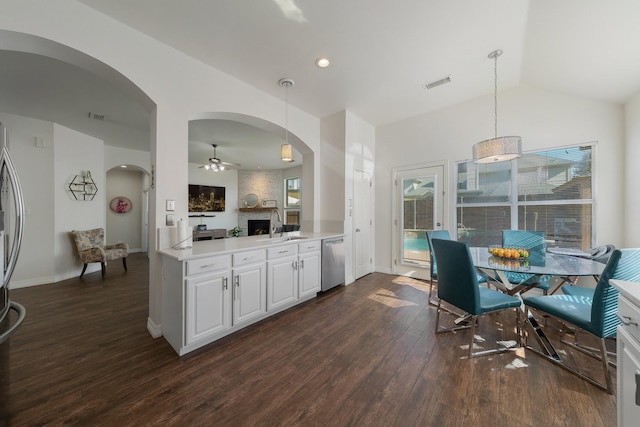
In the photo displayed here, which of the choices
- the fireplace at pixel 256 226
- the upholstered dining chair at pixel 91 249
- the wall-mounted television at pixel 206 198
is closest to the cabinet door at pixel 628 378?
the upholstered dining chair at pixel 91 249

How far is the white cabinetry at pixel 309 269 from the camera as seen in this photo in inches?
118

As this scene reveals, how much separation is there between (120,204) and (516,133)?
9426 millimetres

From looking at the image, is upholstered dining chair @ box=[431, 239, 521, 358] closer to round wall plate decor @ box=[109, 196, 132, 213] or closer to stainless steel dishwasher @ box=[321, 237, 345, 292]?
stainless steel dishwasher @ box=[321, 237, 345, 292]

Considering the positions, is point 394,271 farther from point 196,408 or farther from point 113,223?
point 113,223

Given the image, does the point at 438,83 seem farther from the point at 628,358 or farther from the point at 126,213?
the point at 126,213

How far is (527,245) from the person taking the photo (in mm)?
2863

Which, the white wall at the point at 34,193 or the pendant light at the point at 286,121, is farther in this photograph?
the white wall at the point at 34,193

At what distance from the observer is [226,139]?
5.06 m

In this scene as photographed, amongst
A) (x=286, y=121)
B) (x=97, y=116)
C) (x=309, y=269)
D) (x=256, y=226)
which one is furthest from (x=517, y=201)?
(x=256, y=226)

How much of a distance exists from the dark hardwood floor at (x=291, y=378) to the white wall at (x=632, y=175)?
57.4 inches

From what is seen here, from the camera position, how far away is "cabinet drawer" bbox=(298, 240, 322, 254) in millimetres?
3015

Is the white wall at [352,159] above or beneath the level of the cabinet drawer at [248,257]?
above

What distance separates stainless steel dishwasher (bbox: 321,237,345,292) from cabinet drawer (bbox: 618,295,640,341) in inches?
107

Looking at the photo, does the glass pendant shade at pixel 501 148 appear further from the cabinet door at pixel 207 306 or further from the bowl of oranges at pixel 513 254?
the cabinet door at pixel 207 306
